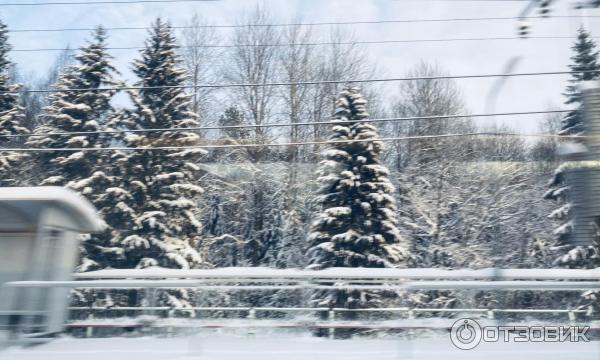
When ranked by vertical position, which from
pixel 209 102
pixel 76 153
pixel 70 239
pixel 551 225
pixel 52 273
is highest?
pixel 209 102

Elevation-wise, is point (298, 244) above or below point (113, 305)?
above

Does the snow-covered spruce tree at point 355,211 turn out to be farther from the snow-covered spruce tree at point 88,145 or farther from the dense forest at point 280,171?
the snow-covered spruce tree at point 88,145

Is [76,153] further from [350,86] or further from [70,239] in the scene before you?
[70,239]

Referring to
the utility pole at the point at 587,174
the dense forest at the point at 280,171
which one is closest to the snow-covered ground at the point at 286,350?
the utility pole at the point at 587,174

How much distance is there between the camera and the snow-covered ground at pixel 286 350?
17.7 ft

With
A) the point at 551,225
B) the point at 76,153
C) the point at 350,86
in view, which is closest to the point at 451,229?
the point at 551,225

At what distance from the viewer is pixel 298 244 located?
76.2 feet

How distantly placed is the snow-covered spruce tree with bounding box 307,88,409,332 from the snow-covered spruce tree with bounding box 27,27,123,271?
25.7ft

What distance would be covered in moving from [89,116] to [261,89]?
9488mm

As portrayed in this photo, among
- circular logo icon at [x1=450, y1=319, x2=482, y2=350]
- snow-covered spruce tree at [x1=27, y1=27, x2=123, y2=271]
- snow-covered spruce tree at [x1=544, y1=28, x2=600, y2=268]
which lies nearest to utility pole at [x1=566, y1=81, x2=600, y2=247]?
circular logo icon at [x1=450, y1=319, x2=482, y2=350]

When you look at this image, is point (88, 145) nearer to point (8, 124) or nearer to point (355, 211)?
point (8, 124)

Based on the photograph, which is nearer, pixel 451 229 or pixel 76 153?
pixel 76 153

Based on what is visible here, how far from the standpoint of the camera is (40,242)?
669cm

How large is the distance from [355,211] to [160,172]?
26.2 ft
